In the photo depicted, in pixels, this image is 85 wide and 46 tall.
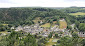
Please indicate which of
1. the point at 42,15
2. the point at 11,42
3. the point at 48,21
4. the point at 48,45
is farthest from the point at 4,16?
the point at 11,42

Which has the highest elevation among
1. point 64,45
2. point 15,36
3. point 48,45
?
point 15,36

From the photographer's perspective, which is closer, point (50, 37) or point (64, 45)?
point (64, 45)

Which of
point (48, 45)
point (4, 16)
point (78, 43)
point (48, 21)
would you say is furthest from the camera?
point (4, 16)

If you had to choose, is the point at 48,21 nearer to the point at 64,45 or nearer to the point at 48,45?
the point at 48,45

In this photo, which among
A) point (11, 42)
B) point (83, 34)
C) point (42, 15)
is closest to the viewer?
point (11, 42)

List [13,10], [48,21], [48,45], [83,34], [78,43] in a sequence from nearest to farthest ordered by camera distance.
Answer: [78,43] < [48,45] < [83,34] < [48,21] < [13,10]

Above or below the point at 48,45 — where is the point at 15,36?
above

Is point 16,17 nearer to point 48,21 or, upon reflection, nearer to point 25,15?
point 25,15

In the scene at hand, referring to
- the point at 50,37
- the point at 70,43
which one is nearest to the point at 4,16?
the point at 50,37

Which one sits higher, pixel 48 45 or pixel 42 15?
pixel 42 15
